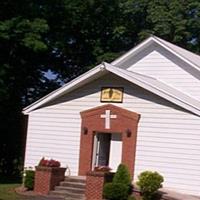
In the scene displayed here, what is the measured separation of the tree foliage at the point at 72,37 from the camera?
128ft

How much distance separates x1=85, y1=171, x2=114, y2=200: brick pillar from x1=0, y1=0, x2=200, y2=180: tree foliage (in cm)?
1492

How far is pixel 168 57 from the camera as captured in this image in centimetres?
2828

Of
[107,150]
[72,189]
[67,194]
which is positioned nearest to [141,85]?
[107,150]

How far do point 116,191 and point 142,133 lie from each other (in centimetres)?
358

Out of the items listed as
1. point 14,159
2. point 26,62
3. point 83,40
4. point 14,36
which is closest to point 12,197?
point 14,36

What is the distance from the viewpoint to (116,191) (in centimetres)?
2267

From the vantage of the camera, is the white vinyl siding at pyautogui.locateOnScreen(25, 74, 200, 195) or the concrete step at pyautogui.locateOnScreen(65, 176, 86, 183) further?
the concrete step at pyautogui.locateOnScreen(65, 176, 86, 183)

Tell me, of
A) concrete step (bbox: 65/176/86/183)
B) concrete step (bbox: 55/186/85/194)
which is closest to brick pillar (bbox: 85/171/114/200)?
concrete step (bbox: 55/186/85/194)

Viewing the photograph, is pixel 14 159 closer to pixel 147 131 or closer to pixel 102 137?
pixel 102 137

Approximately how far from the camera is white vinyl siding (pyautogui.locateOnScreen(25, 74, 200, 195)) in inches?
950

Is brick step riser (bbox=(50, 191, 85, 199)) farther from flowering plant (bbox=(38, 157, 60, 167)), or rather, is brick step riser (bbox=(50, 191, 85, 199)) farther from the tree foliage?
the tree foliage

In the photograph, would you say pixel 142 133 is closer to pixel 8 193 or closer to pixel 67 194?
pixel 67 194

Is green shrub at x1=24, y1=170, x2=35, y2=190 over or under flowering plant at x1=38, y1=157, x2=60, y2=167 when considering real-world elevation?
under

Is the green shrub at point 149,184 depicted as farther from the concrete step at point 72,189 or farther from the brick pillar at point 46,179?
the brick pillar at point 46,179
